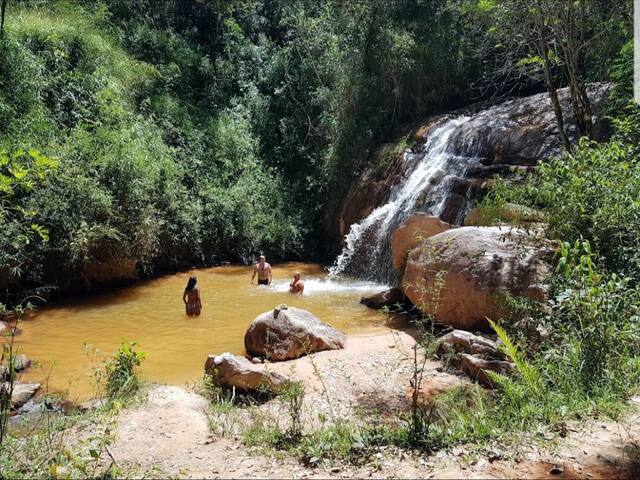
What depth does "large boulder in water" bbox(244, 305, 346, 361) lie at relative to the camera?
24.8 feet

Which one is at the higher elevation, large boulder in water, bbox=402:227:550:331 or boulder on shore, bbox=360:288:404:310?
large boulder in water, bbox=402:227:550:331

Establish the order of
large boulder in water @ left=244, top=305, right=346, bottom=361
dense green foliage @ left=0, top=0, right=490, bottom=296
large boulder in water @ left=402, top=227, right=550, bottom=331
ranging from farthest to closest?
dense green foliage @ left=0, top=0, right=490, bottom=296
large boulder in water @ left=244, top=305, right=346, bottom=361
large boulder in water @ left=402, top=227, right=550, bottom=331

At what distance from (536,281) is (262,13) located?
64.5ft

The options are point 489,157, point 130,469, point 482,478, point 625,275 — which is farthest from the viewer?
point 489,157

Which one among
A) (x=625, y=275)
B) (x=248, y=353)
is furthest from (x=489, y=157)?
(x=248, y=353)

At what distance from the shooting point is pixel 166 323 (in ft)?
32.6

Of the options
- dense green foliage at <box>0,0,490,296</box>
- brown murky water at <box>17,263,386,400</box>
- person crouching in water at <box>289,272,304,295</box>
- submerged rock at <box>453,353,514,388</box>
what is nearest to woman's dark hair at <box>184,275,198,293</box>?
brown murky water at <box>17,263,386,400</box>

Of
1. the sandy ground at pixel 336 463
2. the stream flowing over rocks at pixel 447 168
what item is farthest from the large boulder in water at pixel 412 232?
the sandy ground at pixel 336 463

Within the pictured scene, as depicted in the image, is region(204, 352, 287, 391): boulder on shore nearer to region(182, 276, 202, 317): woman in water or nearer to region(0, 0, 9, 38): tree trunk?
region(182, 276, 202, 317): woman in water

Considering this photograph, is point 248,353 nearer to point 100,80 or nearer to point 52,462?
point 52,462

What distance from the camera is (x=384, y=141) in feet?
53.7

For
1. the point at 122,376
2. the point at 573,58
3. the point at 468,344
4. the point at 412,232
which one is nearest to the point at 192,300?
the point at 122,376

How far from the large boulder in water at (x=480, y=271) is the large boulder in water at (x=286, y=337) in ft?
5.34

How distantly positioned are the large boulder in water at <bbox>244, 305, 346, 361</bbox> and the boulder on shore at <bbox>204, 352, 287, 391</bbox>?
42.1 inches
